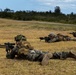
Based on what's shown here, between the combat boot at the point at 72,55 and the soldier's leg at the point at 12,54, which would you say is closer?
the combat boot at the point at 72,55

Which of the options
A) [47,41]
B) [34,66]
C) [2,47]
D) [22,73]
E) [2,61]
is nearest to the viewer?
[22,73]

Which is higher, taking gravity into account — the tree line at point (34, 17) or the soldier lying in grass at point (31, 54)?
the soldier lying in grass at point (31, 54)

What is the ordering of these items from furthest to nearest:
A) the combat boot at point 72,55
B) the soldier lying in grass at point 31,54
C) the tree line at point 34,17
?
the tree line at point 34,17 < the combat boot at point 72,55 < the soldier lying in grass at point 31,54

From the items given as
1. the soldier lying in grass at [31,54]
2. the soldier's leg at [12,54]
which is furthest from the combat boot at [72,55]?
the soldier's leg at [12,54]

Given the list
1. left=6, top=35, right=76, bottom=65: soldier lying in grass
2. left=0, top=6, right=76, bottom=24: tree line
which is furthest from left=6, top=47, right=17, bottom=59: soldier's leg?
left=0, top=6, right=76, bottom=24: tree line

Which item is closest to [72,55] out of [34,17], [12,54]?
[12,54]

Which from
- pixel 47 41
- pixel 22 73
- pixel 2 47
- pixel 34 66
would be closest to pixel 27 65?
pixel 34 66

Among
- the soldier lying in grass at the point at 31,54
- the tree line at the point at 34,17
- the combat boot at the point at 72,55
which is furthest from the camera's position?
the tree line at the point at 34,17

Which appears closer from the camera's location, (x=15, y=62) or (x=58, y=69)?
(x=58, y=69)

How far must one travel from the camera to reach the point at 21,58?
1335 cm

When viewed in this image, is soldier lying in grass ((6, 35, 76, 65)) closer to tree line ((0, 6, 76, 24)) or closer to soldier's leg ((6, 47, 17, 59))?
soldier's leg ((6, 47, 17, 59))

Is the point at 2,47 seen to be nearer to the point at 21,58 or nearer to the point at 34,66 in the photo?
the point at 21,58

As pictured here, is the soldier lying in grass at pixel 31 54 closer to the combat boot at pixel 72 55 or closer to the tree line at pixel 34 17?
the combat boot at pixel 72 55

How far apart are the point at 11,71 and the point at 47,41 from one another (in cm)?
1165
